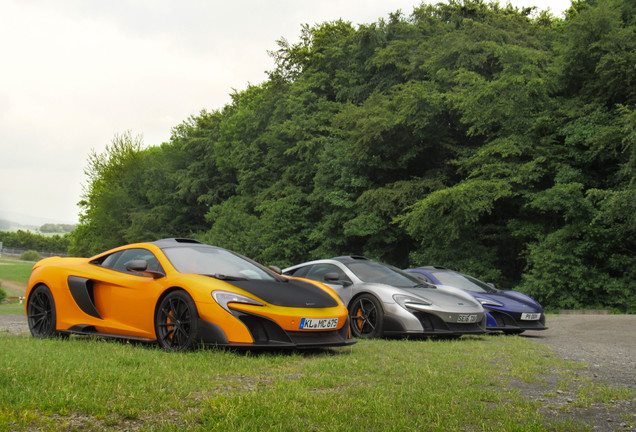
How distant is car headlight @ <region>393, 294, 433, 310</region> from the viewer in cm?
905

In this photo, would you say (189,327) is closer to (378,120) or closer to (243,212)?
(378,120)

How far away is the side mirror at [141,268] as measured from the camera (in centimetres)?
678

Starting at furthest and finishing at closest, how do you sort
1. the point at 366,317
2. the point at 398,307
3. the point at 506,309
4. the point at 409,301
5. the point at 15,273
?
1. the point at 15,273
2. the point at 506,309
3. the point at 366,317
4. the point at 409,301
5. the point at 398,307

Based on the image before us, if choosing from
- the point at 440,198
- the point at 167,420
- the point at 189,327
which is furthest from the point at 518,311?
the point at 440,198

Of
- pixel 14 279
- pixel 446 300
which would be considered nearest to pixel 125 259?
pixel 446 300

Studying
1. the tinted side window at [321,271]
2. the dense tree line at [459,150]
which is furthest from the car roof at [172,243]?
the dense tree line at [459,150]

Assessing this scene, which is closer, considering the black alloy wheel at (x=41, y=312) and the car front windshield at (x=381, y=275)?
the black alloy wheel at (x=41, y=312)

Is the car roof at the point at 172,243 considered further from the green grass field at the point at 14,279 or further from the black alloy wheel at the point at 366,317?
the green grass field at the point at 14,279

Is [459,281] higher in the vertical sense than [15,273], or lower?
higher

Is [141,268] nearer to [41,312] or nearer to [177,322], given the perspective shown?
[177,322]

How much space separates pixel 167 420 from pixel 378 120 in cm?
2872

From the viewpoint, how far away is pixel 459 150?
2941cm

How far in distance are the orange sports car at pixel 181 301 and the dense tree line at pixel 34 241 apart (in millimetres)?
154727

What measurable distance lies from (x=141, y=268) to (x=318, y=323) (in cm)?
220
